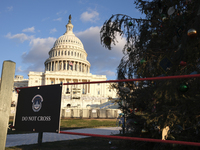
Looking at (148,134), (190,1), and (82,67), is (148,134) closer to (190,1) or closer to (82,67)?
(190,1)

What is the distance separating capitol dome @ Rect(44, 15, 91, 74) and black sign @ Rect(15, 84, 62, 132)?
85.7m

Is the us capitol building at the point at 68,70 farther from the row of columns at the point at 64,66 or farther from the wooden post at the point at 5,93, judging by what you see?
the wooden post at the point at 5,93

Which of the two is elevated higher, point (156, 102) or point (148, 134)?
point (156, 102)

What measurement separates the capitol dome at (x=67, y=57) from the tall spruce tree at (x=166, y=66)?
278 feet

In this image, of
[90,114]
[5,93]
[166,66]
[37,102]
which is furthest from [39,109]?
[90,114]

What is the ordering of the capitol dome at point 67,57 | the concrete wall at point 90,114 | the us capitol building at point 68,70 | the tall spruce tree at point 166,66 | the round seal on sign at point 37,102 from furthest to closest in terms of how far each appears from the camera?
the capitol dome at point 67,57, the us capitol building at point 68,70, the concrete wall at point 90,114, the round seal on sign at point 37,102, the tall spruce tree at point 166,66

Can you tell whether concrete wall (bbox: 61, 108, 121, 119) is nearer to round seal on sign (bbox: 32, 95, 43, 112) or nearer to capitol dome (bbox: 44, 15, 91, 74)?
round seal on sign (bbox: 32, 95, 43, 112)

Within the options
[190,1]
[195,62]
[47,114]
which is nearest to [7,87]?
[47,114]

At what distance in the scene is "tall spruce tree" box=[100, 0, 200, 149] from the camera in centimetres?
370

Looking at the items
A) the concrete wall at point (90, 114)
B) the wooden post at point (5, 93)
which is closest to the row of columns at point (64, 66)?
the concrete wall at point (90, 114)

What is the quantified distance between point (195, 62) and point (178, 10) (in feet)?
5.34

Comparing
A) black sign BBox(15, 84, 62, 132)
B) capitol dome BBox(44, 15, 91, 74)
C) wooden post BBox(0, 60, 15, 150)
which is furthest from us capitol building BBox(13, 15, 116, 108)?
wooden post BBox(0, 60, 15, 150)

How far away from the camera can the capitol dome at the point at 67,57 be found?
309ft

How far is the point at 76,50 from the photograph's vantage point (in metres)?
99.9
